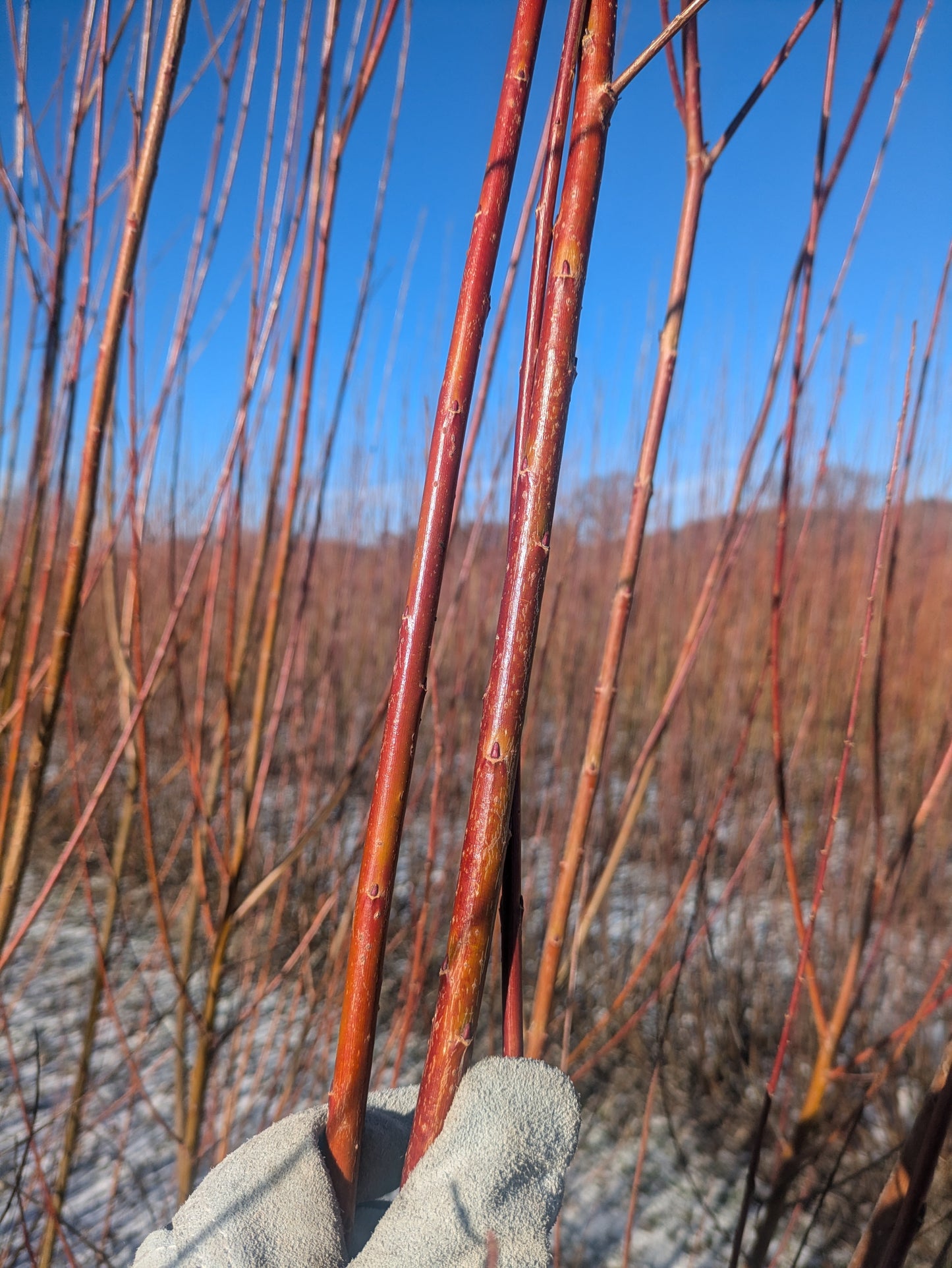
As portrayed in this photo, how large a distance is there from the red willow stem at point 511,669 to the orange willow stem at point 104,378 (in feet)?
0.84

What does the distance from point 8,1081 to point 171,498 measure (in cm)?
138

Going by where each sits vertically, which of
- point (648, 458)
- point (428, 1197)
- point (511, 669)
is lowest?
point (428, 1197)

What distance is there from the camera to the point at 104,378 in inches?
16.2

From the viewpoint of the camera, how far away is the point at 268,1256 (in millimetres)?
276

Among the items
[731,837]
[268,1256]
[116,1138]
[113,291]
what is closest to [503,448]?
[113,291]

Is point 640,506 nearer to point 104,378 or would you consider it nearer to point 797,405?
point 797,405

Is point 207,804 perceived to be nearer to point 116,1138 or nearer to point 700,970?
point 116,1138

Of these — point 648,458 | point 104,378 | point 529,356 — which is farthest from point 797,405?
point 104,378

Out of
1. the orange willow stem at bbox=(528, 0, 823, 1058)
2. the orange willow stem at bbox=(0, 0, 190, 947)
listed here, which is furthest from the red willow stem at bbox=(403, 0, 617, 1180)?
the orange willow stem at bbox=(0, 0, 190, 947)

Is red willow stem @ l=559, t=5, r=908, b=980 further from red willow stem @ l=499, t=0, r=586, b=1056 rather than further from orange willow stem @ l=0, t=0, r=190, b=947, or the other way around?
orange willow stem @ l=0, t=0, r=190, b=947

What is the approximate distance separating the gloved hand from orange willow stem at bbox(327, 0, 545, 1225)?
32 millimetres

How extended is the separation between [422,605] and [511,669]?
41mm

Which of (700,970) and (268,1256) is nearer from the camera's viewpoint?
(268,1256)

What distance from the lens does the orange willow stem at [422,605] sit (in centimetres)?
27
